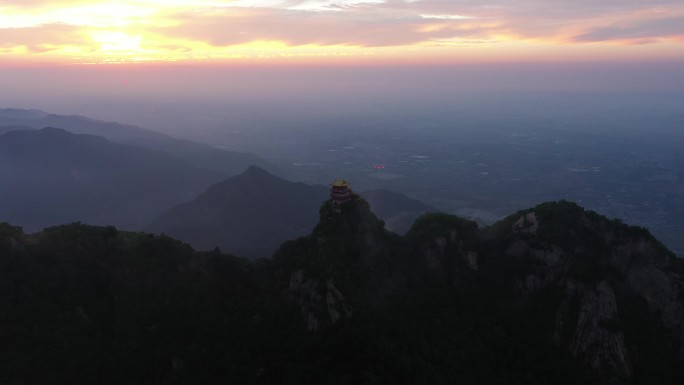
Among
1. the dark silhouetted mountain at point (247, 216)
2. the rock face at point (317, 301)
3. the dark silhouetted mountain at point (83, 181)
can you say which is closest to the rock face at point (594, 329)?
the rock face at point (317, 301)

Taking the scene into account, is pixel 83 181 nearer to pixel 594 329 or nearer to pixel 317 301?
pixel 317 301

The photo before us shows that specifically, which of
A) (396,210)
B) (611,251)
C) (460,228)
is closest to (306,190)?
(396,210)

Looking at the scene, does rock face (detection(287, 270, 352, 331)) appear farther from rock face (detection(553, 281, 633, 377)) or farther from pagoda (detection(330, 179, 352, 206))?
rock face (detection(553, 281, 633, 377))

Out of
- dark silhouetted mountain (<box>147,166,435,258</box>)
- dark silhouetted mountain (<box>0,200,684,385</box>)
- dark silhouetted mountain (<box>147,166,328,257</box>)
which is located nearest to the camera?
dark silhouetted mountain (<box>0,200,684,385</box>)

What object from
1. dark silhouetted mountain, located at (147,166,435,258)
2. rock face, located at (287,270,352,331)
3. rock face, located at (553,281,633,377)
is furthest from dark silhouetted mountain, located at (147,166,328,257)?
rock face, located at (553,281,633,377)

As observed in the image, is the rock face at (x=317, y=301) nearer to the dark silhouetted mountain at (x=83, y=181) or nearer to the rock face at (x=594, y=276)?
the rock face at (x=594, y=276)
